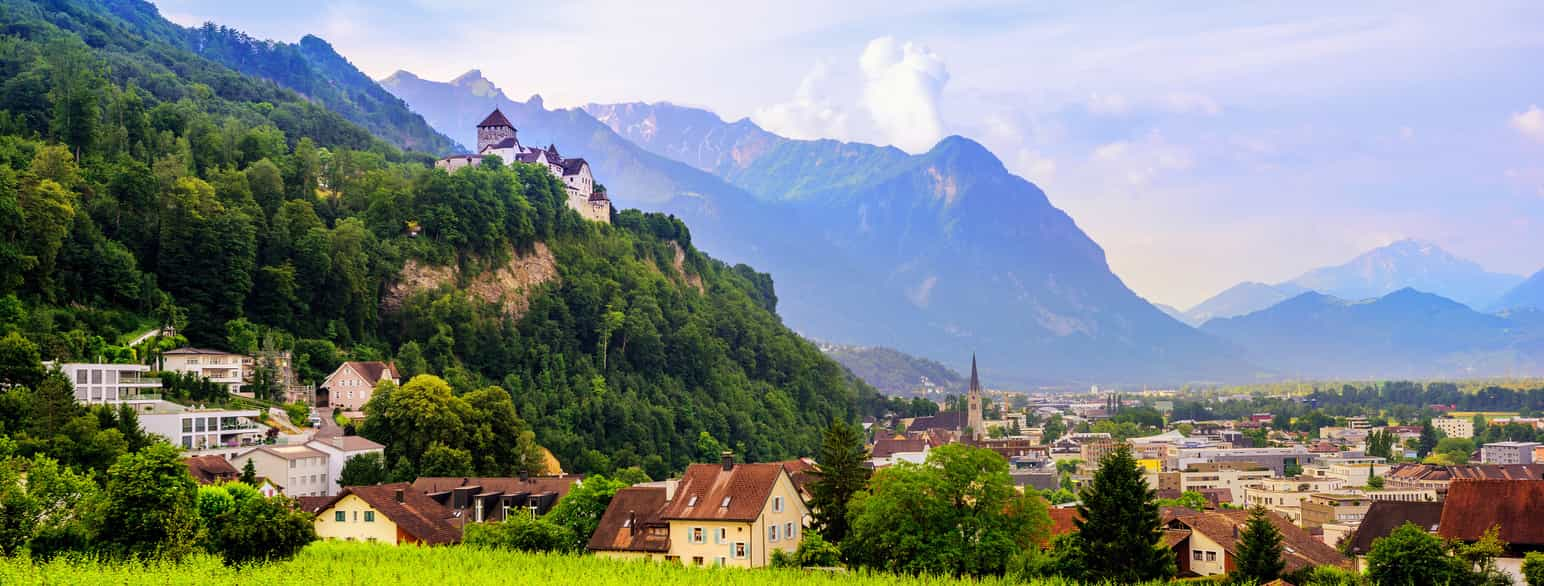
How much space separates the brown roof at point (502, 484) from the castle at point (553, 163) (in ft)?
252

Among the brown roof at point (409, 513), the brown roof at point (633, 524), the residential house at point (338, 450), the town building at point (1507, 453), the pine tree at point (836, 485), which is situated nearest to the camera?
the brown roof at point (633, 524)

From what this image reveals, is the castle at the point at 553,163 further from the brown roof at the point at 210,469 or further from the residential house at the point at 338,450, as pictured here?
the brown roof at the point at 210,469

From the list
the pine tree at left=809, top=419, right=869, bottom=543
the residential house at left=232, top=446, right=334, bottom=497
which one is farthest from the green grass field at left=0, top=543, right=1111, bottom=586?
the residential house at left=232, top=446, right=334, bottom=497

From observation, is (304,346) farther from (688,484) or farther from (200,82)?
(200,82)

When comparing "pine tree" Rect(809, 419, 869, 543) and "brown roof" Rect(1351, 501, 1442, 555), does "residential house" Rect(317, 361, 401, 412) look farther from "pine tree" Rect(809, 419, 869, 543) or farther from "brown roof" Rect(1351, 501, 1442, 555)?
"brown roof" Rect(1351, 501, 1442, 555)

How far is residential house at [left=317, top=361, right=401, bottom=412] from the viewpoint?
108m

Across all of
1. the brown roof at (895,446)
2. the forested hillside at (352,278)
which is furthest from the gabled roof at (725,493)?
the brown roof at (895,446)

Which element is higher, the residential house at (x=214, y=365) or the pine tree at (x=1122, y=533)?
the residential house at (x=214, y=365)

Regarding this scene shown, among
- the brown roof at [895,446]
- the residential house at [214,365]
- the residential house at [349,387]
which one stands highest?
the residential house at [214,365]

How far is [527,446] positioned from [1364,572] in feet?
217

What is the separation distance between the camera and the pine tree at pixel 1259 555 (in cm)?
5469

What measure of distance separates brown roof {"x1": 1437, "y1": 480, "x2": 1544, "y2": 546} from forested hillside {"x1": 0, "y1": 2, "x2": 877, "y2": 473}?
63692mm

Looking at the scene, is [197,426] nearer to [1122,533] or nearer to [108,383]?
[108,383]

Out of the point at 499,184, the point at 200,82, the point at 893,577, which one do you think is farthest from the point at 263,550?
the point at 200,82
